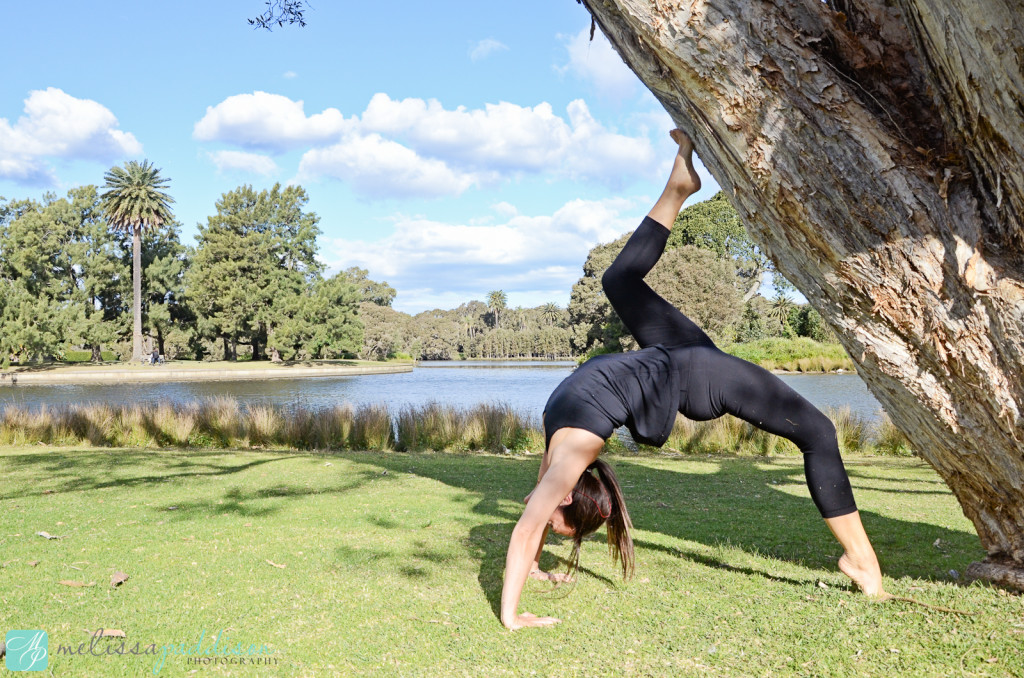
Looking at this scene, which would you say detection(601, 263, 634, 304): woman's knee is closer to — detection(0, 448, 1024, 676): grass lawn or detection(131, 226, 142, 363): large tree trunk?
detection(0, 448, 1024, 676): grass lawn

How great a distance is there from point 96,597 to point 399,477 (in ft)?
13.5

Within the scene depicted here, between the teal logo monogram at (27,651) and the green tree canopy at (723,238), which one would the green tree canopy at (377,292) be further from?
the teal logo monogram at (27,651)

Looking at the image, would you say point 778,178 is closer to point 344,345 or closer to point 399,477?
point 399,477

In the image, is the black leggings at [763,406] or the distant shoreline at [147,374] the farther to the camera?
the distant shoreline at [147,374]

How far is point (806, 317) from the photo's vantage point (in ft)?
141

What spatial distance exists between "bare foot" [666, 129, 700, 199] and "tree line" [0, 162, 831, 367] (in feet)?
110

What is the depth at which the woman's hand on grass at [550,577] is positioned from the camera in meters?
3.34

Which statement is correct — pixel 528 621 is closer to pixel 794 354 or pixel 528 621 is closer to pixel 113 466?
pixel 113 466

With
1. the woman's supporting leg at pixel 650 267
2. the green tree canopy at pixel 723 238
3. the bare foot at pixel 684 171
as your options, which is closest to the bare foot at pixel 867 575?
the woman's supporting leg at pixel 650 267

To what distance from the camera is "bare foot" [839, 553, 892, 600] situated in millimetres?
2904

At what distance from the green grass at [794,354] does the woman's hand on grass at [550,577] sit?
32582 millimetres

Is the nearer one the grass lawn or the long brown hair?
the grass lawn

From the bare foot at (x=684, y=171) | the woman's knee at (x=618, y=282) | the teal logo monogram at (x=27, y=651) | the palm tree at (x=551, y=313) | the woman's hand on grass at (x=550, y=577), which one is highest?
the palm tree at (x=551, y=313)

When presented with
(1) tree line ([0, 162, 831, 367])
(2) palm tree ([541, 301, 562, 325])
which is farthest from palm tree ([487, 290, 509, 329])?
(1) tree line ([0, 162, 831, 367])
